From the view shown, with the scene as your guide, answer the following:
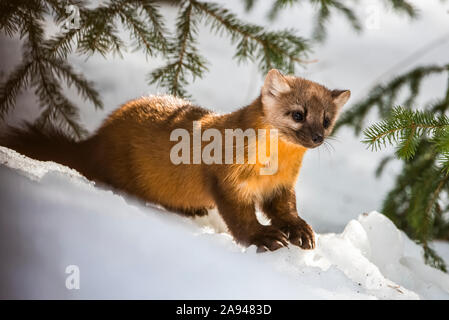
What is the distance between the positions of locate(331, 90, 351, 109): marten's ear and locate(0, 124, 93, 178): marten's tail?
37.4 inches

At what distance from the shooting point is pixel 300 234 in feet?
5.10

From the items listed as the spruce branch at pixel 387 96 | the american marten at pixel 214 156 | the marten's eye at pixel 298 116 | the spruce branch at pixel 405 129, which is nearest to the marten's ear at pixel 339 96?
the american marten at pixel 214 156

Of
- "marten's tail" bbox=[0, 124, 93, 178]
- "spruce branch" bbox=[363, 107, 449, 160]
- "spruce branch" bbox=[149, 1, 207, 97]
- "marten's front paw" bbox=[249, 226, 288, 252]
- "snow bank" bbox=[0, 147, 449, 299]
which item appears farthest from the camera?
"spruce branch" bbox=[149, 1, 207, 97]

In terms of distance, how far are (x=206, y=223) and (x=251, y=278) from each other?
81cm

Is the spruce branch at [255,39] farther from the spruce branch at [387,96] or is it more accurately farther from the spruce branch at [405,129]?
the spruce branch at [387,96]

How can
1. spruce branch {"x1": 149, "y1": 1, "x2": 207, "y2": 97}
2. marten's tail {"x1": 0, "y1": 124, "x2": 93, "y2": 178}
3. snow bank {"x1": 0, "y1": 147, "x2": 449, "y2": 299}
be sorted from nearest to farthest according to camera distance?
snow bank {"x1": 0, "y1": 147, "x2": 449, "y2": 299} → marten's tail {"x1": 0, "y1": 124, "x2": 93, "y2": 178} → spruce branch {"x1": 149, "y1": 1, "x2": 207, "y2": 97}

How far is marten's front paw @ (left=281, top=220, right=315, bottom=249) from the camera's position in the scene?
1524mm

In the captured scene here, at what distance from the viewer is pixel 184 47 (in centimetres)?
183

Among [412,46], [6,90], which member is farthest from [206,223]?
[412,46]

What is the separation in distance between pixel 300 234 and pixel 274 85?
0.50 metres

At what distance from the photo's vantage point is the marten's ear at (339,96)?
1.69 meters

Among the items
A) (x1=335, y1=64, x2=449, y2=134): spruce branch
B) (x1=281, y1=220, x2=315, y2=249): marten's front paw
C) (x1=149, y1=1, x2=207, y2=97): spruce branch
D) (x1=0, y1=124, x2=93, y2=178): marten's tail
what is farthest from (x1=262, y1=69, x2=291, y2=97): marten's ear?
(x1=335, y1=64, x2=449, y2=134): spruce branch

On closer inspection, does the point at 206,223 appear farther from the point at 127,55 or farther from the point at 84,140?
the point at 127,55

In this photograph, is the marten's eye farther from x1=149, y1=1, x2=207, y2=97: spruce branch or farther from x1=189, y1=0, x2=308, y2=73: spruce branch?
x1=149, y1=1, x2=207, y2=97: spruce branch
